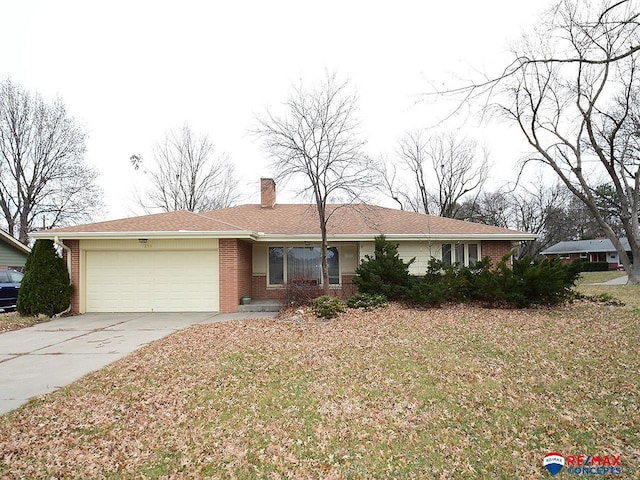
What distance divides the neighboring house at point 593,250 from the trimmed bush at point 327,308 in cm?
3996

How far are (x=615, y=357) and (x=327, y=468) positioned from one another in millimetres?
5246

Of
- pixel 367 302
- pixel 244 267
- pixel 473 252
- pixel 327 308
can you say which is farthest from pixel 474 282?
pixel 244 267

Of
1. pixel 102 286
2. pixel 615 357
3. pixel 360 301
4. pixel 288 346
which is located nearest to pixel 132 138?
pixel 102 286

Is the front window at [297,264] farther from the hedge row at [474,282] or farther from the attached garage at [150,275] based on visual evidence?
the attached garage at [150,275]

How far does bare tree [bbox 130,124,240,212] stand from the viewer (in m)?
27.0

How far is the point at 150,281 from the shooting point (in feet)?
38.8

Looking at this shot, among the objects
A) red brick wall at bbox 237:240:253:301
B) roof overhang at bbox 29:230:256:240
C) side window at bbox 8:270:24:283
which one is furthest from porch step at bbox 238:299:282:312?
side window at bbox 8:270:24:283

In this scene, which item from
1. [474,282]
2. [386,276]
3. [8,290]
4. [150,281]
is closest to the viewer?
[474,282]

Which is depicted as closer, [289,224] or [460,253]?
[460,253]

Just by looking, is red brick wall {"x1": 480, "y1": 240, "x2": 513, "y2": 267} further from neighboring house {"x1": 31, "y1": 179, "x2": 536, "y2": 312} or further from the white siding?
the white siding

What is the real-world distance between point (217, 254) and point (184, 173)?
18072 mm

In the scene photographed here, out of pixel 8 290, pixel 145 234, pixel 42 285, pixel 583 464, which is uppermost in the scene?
pixel 145 234

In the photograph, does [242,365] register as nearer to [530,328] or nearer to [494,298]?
[530,328]

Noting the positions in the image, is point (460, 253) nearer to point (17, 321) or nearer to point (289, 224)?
point (289, 224)
